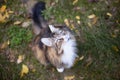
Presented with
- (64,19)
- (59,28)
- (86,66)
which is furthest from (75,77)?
(64,19)

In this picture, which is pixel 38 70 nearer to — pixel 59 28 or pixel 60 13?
pixel 59 28

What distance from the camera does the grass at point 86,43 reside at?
3.50 metres

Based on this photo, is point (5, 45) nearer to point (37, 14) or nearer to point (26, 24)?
point (26, 24)

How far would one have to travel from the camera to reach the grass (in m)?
3.50

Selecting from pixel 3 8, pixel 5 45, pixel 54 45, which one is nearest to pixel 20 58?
pixel 5 45

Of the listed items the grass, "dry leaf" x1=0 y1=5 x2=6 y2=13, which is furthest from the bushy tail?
"dry leaf" x1=0 y1=5 x2=6 y2=13

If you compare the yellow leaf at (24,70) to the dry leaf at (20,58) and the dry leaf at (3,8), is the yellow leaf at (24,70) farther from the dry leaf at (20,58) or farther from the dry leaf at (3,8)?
the dry leaf at (3,8)

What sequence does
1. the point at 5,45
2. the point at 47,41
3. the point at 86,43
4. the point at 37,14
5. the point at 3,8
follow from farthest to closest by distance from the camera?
the point at 3,8
the point at 5,45
the point at 86,43
the point at 37,14
the point at 47,41

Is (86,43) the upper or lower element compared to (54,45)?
lower

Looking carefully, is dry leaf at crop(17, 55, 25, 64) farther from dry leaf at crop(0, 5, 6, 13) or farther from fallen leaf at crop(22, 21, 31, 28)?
dry leaf at crop(0, 5, 6, 13)

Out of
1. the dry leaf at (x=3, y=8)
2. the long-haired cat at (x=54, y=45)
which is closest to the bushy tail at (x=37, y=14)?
the long-haired cat at (x=54, y=45)

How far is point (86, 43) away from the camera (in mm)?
3713

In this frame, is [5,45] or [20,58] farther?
[5,45]

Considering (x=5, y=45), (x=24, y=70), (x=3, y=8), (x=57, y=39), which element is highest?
(x=3, y=8)
